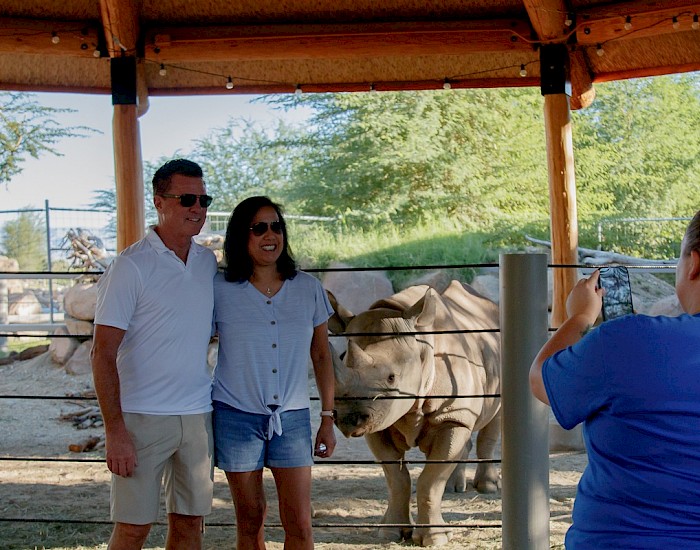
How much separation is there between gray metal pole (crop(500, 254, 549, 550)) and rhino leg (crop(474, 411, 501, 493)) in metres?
2.96

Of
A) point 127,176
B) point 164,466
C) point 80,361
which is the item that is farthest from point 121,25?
point 80,361

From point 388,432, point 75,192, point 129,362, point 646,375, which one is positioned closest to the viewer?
point 646,375

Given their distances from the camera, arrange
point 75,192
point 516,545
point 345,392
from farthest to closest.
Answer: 1. point 75,192
2. point 345,392
3. point 516,545

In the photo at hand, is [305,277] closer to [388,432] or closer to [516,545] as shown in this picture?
[516,545]

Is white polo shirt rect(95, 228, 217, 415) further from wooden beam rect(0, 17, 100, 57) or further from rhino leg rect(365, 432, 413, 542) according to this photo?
wooden beam rect(0, 17, 100, 57)

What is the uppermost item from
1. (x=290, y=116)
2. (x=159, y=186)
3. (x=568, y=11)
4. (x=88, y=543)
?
(x=290, y=116)

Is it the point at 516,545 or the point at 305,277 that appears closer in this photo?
the point at 305,277

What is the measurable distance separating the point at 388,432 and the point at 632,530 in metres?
4.06

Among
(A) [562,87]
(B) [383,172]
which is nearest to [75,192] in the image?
(B) [383,172]

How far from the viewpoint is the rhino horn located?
4883mm

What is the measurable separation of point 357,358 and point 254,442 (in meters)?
1.76

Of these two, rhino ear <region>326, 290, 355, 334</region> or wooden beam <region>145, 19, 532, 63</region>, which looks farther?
wooden beam <region>145, 19, 532, 63</region>

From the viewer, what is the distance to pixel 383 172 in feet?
80.4

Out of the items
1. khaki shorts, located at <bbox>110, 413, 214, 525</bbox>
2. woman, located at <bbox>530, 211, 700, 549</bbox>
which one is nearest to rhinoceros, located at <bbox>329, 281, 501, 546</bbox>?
khaki shorts, located at <bbox>110, 413, 214, 525</bbox>
